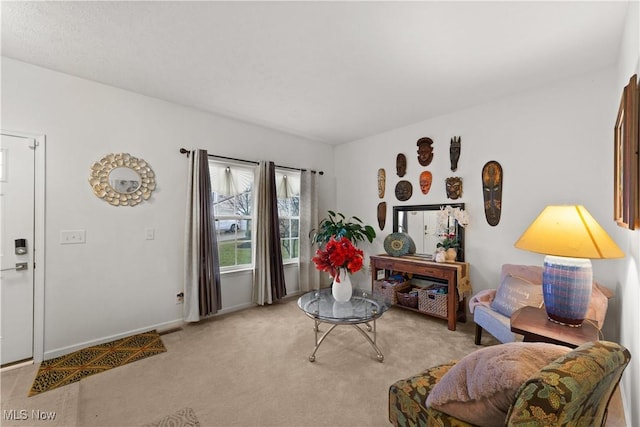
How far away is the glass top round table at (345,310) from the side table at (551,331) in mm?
968

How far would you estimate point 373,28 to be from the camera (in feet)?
6.19

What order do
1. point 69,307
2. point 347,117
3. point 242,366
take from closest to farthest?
point 242,366 < point 69,307 < point 347,117

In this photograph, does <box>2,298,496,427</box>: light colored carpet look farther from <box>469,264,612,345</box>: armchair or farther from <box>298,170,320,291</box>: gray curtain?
<box>298,170,320,291</box>: gray curtain

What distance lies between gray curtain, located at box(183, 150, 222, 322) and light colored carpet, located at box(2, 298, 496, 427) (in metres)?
0.30

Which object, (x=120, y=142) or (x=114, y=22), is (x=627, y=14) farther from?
(x=120, y=142)

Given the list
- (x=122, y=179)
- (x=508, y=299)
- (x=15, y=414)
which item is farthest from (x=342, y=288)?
(x=122, y=179)

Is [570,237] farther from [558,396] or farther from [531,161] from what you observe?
[531,161]

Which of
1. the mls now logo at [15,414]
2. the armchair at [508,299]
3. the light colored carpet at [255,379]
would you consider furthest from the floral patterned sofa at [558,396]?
the mls now logo at [15,414]

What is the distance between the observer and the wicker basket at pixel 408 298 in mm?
3350

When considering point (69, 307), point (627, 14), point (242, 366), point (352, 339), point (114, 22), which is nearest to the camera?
point (627, 14)

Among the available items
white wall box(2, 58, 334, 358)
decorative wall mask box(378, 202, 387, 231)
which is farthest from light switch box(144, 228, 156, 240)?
decorative wall mask box(378, 202, 387, 231)

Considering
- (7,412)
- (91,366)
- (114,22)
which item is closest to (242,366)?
(91,366)

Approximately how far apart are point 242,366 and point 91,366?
127 cm

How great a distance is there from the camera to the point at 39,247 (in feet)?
7.87
